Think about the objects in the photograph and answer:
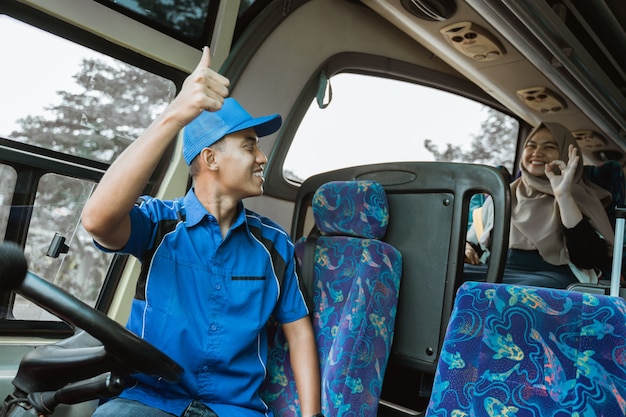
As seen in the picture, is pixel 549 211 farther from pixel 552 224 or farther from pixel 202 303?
pixel 202 303

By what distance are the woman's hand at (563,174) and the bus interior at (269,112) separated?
1.81ft

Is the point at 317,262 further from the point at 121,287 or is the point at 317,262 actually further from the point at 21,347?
the point at 21,347

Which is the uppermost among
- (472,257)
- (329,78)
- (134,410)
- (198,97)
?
(329,78)

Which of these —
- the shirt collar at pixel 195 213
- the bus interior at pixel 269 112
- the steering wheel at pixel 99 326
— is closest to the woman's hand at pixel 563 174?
the bus interior at pixel 269 112

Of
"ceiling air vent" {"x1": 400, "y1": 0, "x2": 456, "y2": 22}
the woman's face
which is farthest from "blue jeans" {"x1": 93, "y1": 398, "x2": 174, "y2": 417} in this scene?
the woman's face

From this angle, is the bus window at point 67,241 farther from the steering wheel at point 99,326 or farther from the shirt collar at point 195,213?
the steering wheel at point 99,326

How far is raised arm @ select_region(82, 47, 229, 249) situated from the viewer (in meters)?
1.50

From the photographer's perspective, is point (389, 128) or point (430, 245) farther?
point (389, 128)

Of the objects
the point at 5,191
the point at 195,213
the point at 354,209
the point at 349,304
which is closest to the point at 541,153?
the point at 354,209

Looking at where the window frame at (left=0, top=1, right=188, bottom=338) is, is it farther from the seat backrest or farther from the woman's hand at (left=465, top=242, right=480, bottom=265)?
the woman's hand at (left=465, top=242, right=480, bottom=265)

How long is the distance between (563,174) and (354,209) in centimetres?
178

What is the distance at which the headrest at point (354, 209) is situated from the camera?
2.13 metres

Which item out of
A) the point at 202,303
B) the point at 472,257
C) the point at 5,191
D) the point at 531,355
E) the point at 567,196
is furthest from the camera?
the point at 472,257

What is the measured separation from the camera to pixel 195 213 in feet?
6.19
